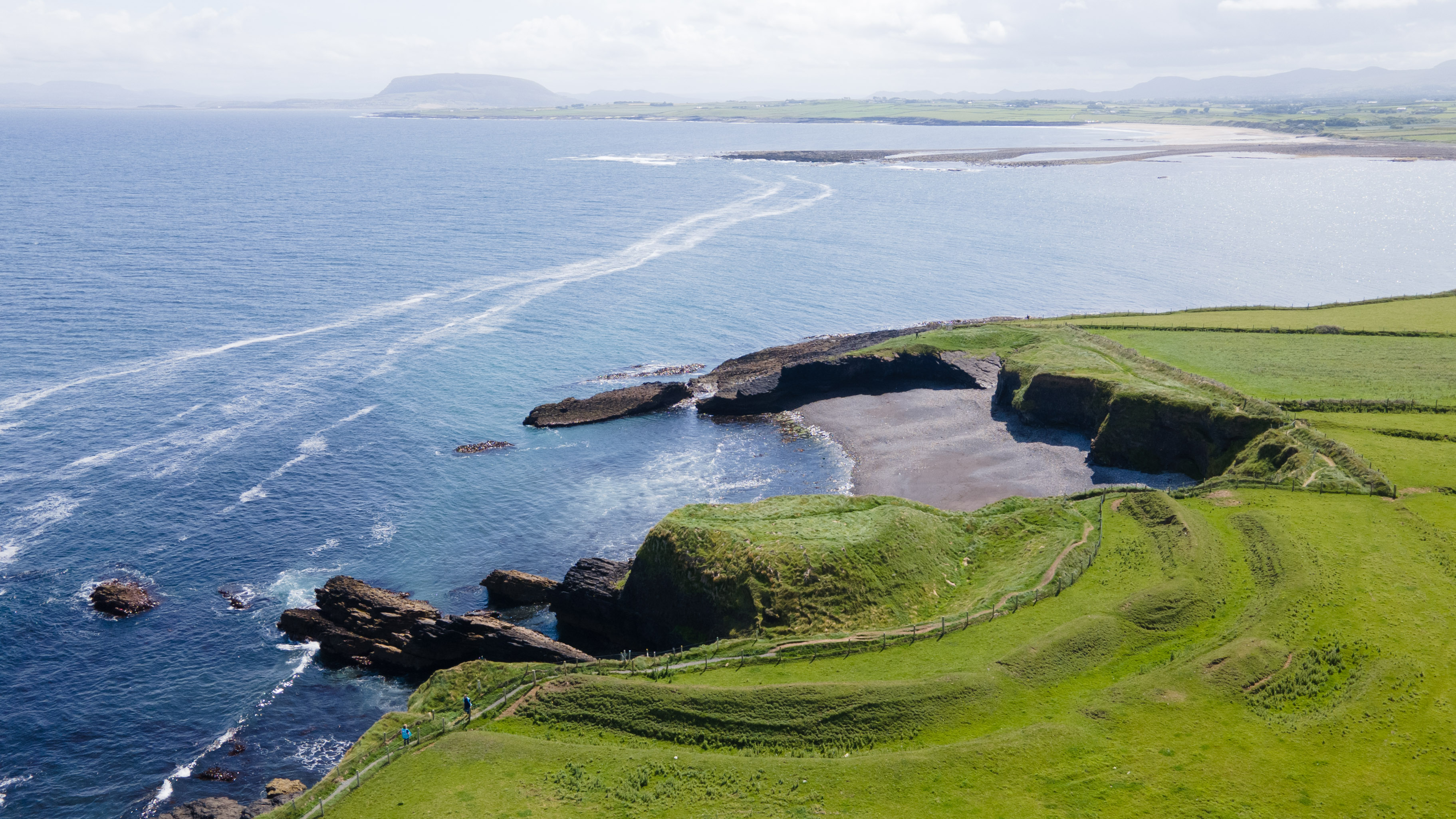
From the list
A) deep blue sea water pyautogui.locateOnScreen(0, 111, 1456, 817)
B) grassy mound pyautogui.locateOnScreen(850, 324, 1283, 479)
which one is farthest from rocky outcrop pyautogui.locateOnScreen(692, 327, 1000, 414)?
deep blue sea water pyautogui.locateOnScreen(0, 111, 1456, 817)

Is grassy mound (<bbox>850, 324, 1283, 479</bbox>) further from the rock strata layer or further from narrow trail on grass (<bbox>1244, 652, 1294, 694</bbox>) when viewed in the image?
the rock strata layer

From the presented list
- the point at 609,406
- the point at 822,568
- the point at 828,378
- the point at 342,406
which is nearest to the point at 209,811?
the point at 822,568

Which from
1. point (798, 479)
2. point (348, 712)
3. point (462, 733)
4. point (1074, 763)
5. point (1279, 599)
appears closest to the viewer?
point (1074, 763)

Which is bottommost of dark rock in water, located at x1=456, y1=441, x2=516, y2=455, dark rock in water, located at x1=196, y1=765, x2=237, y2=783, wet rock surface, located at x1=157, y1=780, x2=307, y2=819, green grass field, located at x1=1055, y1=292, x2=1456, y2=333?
dark rock in water, located at x1=196, y1=765, x2=237, y2=783

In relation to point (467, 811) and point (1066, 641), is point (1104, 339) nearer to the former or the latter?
point (1066, 641)

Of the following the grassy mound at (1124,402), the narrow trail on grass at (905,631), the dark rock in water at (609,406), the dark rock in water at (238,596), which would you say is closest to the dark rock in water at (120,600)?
the dark rock in water at (238,596)

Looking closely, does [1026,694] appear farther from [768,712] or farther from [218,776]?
[218,776]

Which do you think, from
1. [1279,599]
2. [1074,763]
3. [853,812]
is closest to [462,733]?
[853,812]
